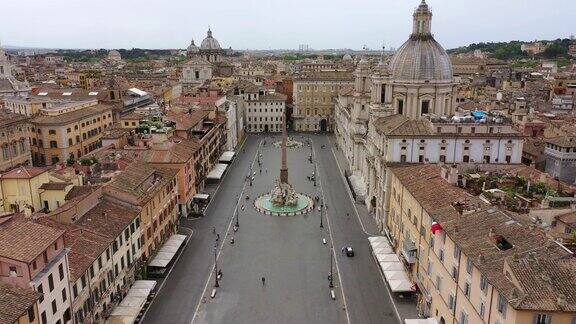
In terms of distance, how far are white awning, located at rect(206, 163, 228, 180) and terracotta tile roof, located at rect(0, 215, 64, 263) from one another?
176 ft

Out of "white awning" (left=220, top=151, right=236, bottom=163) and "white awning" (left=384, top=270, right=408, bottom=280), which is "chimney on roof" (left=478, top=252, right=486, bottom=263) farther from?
"white awning" (left=220, top=151, right=236, bottom=163)

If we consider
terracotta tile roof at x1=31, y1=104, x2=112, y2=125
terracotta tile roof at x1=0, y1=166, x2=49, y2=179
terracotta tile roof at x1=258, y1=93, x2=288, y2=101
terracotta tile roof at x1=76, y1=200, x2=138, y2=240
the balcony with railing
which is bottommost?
the balcony with railing

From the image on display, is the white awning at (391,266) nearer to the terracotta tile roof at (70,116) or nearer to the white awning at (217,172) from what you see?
the white awning at (217,172)

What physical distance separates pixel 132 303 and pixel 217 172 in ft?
165

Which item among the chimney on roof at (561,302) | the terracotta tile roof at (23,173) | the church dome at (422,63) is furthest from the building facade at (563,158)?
the terracotta tile roof at (23,173)

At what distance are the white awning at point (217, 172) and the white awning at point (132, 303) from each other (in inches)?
1641

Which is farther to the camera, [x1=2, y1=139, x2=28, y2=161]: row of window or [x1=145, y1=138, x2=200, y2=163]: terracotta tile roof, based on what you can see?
[x1=2, y1=139, x2=28, y2=161]: row of window

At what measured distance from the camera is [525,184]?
55.3m

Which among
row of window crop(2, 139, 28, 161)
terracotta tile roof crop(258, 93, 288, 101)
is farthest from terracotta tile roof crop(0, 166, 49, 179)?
terracotta tile roof crop(258, 93, 288, 101)

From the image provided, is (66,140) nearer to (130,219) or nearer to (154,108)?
(154,108)

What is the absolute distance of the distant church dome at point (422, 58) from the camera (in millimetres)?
86312

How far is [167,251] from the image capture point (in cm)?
5834

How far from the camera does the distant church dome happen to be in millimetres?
86312

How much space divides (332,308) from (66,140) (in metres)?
65.9
